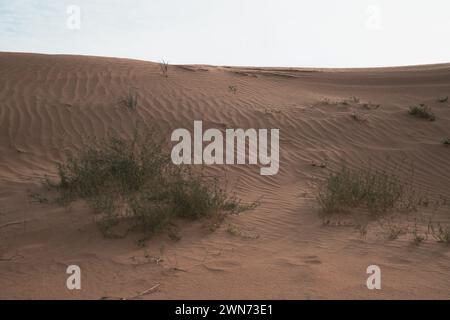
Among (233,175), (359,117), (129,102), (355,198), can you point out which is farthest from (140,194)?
(359,117)

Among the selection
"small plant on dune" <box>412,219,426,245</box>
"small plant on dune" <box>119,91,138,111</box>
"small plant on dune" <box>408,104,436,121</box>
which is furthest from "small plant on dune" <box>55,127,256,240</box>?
"small plant on dune" <box>408,104,436,121</box>

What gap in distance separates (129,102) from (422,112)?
6077 mm

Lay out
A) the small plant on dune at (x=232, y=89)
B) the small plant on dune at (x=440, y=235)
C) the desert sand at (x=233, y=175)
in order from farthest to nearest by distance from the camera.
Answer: the small plant on dune at (x=232, y=89)
the small plant on dune at (x=440, y=235)
the desert sand at (x=233, y=175)

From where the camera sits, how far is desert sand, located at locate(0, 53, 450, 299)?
3623 mm

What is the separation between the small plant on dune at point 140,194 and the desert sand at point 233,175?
0.62 ft

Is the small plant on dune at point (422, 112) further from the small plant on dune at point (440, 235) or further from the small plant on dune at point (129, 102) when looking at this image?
the small plant on dune at point (129, 102)

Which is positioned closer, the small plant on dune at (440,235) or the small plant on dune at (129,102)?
the small plant on dune at (440,235)

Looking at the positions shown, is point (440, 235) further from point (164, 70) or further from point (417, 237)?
point (164, 70)

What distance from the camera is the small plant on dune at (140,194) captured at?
4.69 meters

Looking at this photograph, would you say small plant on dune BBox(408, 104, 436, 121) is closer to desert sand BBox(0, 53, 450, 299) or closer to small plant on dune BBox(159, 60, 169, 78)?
desert sand BBox(0, 53, 450, 299)

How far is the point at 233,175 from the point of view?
7082mm

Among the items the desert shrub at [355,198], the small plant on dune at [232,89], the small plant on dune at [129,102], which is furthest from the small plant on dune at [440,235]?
the small plant on dune at [232,89]

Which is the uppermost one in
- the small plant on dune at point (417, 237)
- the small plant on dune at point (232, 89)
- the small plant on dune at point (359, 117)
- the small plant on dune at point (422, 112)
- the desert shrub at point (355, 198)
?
the small plant on dune at point (232, 89)
